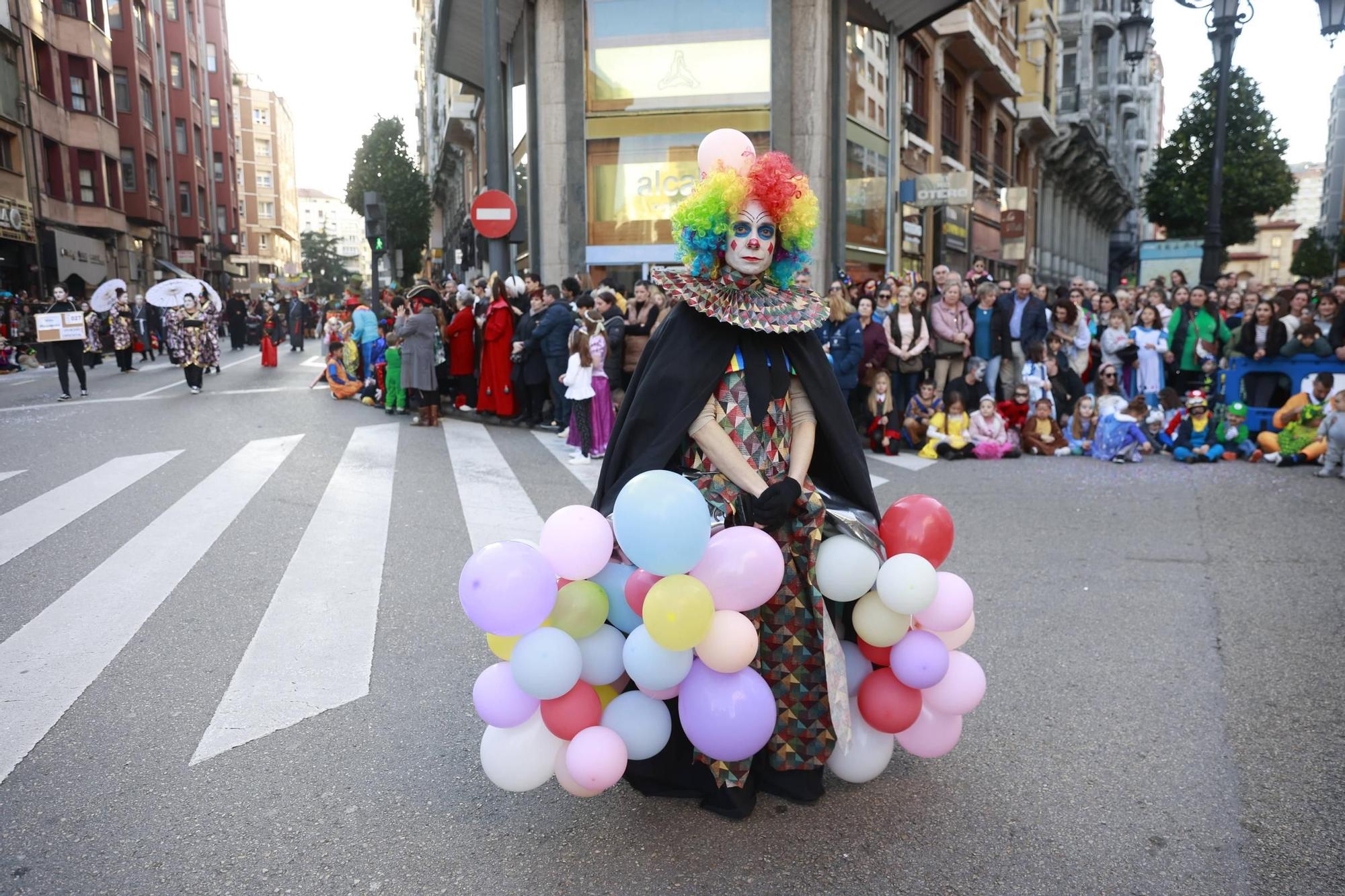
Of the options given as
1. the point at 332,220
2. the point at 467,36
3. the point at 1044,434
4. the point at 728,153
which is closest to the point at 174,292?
the point at 467,36

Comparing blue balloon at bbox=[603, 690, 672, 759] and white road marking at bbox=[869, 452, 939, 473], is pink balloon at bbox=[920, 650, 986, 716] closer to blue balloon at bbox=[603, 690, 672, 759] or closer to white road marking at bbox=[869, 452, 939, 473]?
blue balloon at bbox=[603, 690, 672, 759]

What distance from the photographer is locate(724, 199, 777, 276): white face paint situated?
3033 mm

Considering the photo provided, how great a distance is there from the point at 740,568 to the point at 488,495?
5605 mm

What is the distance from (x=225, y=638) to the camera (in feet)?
15.3

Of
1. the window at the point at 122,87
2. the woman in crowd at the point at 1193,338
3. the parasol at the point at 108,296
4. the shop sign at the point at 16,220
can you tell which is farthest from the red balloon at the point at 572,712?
the window at the point at 122,87

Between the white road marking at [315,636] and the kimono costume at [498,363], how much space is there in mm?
5017

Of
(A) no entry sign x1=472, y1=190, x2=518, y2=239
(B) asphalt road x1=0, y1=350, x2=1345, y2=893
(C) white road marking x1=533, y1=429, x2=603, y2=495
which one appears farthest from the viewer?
(A) no entry sign x1=472, y1=190, x2=518, y2=239

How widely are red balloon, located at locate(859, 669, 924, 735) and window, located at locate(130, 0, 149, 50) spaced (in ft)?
151

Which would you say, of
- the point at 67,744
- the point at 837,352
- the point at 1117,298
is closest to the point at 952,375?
the point at 837,352

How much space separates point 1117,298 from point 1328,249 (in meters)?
52.2

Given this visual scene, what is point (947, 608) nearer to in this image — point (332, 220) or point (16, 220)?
point (16, 220)

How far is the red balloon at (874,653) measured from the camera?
3.14 meters

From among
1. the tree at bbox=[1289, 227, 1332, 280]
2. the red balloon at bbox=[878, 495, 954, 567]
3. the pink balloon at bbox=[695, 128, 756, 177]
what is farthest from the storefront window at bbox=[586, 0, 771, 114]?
the tree at bbox=[1289, 227, 1332, 280]

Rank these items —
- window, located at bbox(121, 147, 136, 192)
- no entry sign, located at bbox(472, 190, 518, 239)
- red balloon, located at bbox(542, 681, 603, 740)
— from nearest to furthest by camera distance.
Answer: red balloon, located at bbox(542, 681, 603, 740) → no entry sign, located at bbox(472, 190, 518, 239) → window, located at bbox(121, 147, 136, 192)
